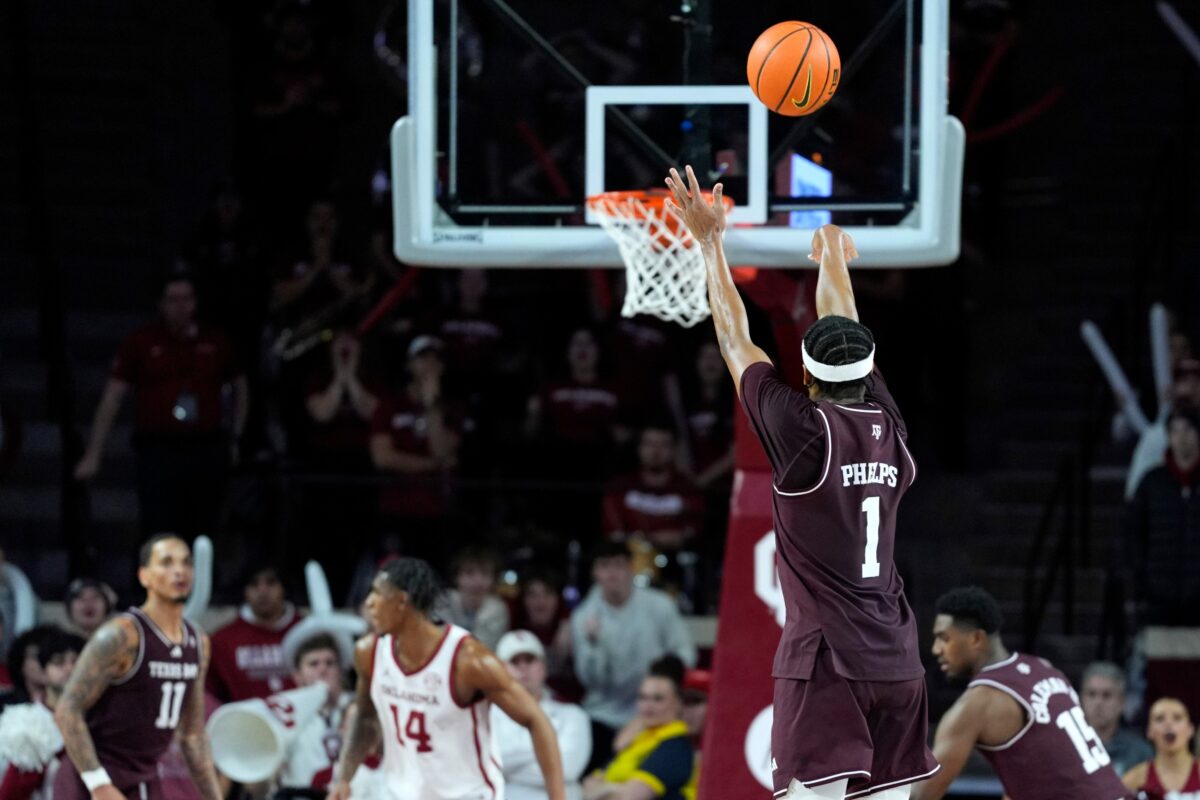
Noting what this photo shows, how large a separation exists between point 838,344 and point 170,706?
141 inches

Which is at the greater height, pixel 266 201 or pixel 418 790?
pixel 266 201

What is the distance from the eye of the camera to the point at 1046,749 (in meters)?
7.11

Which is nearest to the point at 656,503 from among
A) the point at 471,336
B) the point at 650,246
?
the point at 471,336

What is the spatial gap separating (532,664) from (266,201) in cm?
567

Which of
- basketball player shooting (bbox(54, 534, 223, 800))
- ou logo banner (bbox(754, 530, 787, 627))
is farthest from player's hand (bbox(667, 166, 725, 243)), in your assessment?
basketball player shooting (bbox(54, 534, 223, 800))

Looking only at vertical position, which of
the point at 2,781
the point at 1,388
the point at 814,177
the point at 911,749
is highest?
the point at 814,177

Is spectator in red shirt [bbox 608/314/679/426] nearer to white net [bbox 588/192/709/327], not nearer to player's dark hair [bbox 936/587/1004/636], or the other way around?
white net [bbox 588/192/709/327]

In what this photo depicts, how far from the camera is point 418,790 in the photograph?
25.2 ft

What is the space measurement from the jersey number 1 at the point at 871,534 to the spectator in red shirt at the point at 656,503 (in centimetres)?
617

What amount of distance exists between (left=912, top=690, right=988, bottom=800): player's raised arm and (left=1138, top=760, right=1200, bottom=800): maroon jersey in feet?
8.54

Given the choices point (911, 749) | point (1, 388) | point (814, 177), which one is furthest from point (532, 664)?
point (1, 388)

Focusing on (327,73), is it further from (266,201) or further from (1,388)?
(1,388)

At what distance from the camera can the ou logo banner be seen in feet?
28.2

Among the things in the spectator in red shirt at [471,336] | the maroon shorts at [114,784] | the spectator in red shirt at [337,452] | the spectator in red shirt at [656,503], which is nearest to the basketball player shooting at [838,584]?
the maroon shorts at [114,784]
